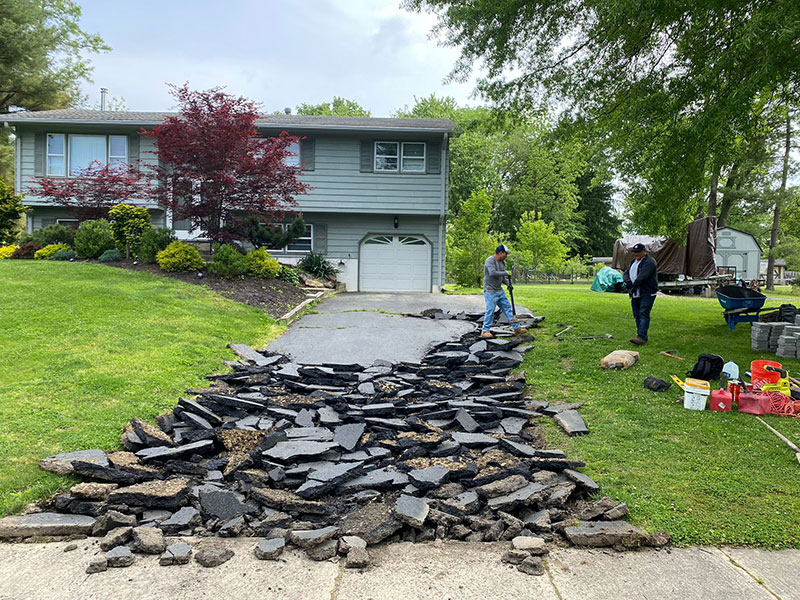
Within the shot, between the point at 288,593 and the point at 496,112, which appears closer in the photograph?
the point at 288,593

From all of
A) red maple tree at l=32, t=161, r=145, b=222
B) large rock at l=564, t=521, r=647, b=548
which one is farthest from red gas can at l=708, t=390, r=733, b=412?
red maple tree at l=32, t=161, r=145, b=222

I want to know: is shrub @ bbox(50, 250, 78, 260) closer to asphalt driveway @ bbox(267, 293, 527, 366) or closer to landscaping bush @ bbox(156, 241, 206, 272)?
landscaping bush @ bbox(156, 241, 206, 272)

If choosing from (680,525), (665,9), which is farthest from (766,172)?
(680,525)

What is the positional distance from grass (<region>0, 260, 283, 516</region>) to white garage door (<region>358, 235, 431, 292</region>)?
8.29 meters

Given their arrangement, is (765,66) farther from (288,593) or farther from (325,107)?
(325,107)

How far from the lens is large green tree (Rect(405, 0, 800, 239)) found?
6.10 meters

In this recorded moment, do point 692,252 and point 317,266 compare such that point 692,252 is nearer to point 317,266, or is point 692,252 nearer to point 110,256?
point 317,266

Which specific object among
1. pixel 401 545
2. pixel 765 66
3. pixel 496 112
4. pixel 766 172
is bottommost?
pixel 401 545

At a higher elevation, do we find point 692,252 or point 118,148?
point 118,148

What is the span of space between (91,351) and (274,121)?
45.1ft

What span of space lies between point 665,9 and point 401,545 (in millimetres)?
7138

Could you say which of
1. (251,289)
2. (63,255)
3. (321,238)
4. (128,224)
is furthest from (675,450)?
(321,238)

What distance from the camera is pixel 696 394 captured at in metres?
5.66

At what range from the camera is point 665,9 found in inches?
261
